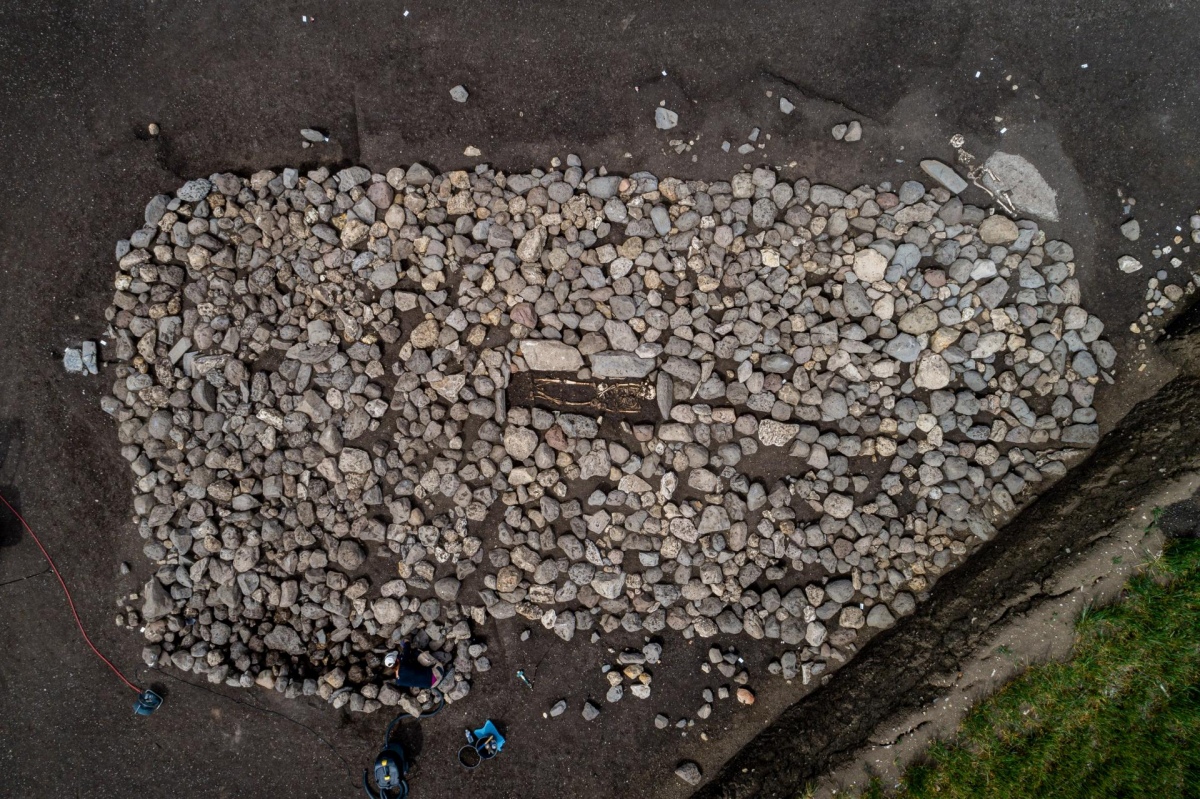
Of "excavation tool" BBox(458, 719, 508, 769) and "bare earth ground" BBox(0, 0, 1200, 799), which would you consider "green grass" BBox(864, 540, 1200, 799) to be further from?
"excavation tool" BBox(458, 719, 508, 769)

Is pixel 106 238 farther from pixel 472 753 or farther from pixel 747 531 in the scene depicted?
pixel 747 531

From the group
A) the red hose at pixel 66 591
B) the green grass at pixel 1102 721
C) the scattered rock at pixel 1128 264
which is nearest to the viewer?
the green grass at pixel 1102 721

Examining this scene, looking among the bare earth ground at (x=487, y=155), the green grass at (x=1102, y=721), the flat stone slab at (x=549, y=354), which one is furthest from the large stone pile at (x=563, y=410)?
the green grass at (x=1102, y=721)

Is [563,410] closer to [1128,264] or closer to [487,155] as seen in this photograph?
[487,155]

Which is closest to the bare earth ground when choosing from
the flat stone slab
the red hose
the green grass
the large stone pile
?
the red hose

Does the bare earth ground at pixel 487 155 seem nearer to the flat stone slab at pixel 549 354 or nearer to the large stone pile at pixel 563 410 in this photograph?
the large stone pile at pixel 563 410

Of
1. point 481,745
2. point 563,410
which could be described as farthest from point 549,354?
point 481,745
